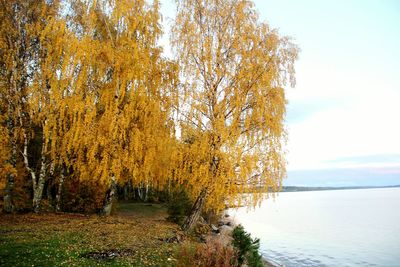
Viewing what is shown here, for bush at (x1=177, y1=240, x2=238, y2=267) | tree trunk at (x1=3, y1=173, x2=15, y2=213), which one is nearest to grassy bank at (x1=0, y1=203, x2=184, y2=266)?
bush at (x1=177, y1=240, x2=238, y2=267)

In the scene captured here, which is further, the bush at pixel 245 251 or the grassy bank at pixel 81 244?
the bush at pixel 245 251

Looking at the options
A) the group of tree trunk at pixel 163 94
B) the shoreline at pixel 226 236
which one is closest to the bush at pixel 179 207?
the shoreline at pixel 226 236

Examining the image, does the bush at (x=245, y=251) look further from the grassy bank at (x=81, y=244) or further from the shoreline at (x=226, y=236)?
the grassy bank at (x=81, y=244)

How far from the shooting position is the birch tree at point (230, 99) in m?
14.1

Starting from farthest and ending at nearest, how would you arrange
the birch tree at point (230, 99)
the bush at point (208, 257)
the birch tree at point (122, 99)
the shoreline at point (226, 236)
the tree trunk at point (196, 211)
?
the birch tree at point (122, 99)
the tree trunk at point (196, 211)
the birch tree at point (230, 99)
the shoreline at point (226, 236)
the bush at point (208, 257)

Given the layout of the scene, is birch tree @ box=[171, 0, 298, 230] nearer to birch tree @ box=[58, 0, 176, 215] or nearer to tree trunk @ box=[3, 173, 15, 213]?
birch tree @ box=[58, 0, 176, 215]

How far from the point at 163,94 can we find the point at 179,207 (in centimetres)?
1062

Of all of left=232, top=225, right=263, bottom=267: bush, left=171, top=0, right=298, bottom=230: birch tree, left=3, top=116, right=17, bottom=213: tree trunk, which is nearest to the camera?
left=232, top=225, right=263, bottom=267: bush

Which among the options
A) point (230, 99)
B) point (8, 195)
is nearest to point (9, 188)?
point (8, 195)

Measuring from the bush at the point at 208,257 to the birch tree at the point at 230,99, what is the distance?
419 centimetres

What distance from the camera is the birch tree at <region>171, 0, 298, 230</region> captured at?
14.1 metres

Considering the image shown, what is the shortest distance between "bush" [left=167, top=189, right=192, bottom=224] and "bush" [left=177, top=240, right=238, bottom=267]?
13.0 metres

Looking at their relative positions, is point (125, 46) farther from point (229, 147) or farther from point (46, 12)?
point (229, 147)

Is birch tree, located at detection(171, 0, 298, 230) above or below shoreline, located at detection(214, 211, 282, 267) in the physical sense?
above
